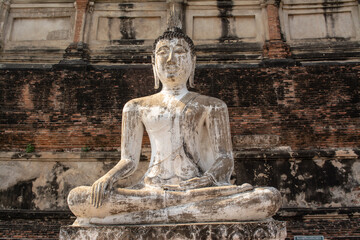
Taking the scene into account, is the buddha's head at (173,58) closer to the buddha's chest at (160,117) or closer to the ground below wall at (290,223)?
the buddha's chest at (160,117)

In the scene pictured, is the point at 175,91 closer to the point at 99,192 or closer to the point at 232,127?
the point at 99,192

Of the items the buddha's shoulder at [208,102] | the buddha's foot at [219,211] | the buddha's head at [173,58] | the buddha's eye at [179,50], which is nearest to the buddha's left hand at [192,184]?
the buddha's foot at [219,211]

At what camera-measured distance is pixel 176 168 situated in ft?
10.6

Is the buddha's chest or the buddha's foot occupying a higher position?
the buddha's chest

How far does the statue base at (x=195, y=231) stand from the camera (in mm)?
2445

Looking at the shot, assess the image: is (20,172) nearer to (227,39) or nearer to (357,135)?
(227,39)

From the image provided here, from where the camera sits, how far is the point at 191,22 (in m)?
9.60

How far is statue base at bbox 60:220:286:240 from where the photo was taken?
2445 millimetres

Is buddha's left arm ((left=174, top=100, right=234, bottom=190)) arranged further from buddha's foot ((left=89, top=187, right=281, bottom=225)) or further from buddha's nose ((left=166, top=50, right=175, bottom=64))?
buddha's nose ((left=166, top=50, right=175, bottom=64))

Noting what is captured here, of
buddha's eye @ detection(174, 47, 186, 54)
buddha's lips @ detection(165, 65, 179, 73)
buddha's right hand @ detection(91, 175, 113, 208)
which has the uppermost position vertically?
buddha's eye @ detection(174, 47, 186, 54)

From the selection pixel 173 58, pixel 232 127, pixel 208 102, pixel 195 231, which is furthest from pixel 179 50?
pixel 232 127

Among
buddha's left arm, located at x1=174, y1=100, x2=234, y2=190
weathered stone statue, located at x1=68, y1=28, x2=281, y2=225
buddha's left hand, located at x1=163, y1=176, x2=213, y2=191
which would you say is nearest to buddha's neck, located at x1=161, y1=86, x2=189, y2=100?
weathered stone statue, located at x1=68, y1=28, x2=281, y2=225

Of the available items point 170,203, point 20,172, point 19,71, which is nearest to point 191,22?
point 19,71

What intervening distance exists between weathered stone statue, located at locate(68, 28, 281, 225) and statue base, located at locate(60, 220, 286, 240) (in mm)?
147
